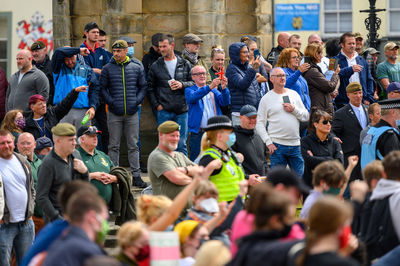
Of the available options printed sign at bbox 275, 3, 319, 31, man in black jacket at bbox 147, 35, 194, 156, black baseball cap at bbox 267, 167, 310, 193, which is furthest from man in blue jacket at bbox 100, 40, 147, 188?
printed sign at bbox 275, 3, 319, 31

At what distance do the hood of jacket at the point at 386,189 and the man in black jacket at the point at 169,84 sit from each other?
529cm

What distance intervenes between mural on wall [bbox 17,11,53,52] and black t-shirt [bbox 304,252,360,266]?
11909 mm

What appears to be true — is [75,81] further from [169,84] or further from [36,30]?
[36,30]

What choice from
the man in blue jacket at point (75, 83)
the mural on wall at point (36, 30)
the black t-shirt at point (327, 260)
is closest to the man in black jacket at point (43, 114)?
the man in blue jacket at point (75, 83)

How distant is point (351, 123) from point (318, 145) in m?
1.09

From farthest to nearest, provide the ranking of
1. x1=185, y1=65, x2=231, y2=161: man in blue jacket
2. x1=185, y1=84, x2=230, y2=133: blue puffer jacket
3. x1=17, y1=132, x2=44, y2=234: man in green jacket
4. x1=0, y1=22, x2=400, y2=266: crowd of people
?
x1=185, y1=65, x2=231, y2=161: man in blue jacket < x1=185, y1=84, x2=230, y2=133: blue puffer jacket < x1=17, y1=132, x2=44, y2=234: man in green jacket < x1=0, y1=22, x2=400, y2=266: crowd of people

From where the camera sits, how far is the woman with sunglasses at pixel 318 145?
1126 cm

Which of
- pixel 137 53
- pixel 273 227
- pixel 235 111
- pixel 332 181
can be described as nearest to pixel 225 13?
pixel 137 53

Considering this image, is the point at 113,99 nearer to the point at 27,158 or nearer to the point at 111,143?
the point at 111,143

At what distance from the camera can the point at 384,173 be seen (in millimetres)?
7957

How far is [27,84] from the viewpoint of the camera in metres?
12.7

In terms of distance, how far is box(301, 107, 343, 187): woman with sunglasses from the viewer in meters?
11.3

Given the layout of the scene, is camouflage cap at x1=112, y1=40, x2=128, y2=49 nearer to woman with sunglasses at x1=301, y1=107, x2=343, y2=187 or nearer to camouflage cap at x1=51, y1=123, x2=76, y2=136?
woman with sunglasses at x1=301, y1=107, x2=343, y2=187

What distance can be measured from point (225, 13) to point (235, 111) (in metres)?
2.85
